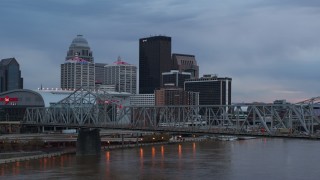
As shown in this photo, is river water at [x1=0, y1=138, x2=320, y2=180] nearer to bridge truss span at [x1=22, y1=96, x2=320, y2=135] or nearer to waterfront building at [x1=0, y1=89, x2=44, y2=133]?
bridge truss span at [x1=22, y1=96, x2=320, y2=135]

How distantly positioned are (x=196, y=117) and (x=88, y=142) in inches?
740

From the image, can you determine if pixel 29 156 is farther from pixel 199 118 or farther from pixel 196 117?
pixel 199 118

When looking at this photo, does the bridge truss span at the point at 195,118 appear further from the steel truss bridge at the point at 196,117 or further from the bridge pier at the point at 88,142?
the bridge pier at the point at 88,142

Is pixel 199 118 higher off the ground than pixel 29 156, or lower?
higher

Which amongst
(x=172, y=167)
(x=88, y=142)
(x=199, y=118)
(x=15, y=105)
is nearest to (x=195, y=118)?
(x=199, y=118)

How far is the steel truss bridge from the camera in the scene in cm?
6028

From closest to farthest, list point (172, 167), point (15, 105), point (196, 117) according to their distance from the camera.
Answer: point (172, 167)
point (196, 117)
point (15, 105)

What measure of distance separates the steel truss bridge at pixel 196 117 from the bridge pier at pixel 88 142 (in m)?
1.39

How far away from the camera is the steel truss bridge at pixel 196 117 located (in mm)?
60281

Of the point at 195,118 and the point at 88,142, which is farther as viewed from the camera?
the point at 88,142

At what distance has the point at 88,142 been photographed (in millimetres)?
88625

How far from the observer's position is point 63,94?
506ft

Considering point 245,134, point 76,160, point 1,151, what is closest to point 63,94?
point 1,151

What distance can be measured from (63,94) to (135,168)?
8938cm
